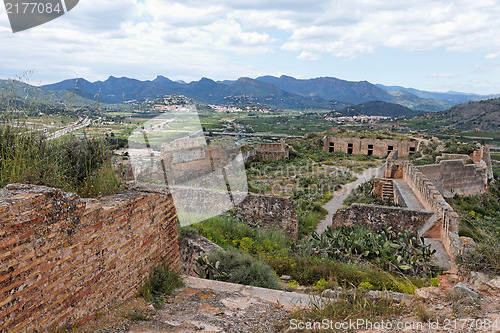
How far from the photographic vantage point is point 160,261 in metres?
4.72

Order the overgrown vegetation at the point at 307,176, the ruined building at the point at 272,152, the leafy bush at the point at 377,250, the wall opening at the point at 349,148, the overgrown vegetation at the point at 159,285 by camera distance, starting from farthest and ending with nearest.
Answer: the wall opening at the point at 349,148
the ruined building at the point at 272,152
the overgrown vegetation at the point at 307,176
the leafy bush at the point at 377,250
the overgrown vegetation at the point at 159,285

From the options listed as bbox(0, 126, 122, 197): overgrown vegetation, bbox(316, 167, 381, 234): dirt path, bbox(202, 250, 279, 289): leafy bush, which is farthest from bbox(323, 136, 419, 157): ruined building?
bbox(0, 126, 122, 197): overgrown vegetation

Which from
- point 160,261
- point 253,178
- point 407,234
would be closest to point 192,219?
point 160,261

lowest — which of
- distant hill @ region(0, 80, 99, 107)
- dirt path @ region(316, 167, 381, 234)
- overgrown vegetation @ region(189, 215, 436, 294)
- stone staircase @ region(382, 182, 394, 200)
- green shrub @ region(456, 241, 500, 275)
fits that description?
dirt path @ region(316, 167, 381, 234)

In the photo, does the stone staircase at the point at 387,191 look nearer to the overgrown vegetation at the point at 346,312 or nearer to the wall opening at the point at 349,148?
the overgrown vegetation at the point at 346,312

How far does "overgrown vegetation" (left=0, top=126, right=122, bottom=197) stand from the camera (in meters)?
3.71

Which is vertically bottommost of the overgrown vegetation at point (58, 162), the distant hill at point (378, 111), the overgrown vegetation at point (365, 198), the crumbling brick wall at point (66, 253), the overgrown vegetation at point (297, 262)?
the overgrown vegetation at point (365, 198)

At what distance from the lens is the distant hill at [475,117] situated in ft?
260

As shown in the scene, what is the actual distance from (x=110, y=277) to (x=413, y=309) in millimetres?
3376

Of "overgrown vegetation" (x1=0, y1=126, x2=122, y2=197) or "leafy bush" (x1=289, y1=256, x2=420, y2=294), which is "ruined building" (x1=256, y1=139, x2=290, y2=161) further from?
"overgrown vegetation" (x1=0, y1=126, x2=122, y2=197)

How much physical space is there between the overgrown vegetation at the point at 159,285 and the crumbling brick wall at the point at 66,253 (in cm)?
11

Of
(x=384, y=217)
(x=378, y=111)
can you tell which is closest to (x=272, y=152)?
(x=384, y=217)

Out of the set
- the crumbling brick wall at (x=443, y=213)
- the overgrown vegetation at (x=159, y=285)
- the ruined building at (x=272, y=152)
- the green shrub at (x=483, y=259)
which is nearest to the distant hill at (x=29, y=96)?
the overgrown vegetation at (x=159, y=285)

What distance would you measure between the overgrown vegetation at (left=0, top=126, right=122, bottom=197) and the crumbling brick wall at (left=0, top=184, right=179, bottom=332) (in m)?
0.38
